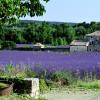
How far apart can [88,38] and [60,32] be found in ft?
45.7

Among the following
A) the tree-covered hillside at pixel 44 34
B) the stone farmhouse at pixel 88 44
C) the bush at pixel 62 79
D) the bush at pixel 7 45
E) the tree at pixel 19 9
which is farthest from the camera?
the tree-covered hillside at pixel 44 34

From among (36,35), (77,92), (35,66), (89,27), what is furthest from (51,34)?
(77,92)

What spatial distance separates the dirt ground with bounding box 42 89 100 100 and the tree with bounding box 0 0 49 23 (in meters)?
4.02

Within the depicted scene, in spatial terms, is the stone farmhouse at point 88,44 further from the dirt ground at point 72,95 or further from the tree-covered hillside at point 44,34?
Answer: the dirt ground at point 72,95

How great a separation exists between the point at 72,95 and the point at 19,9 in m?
5.64

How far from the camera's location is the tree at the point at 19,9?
38.8ft

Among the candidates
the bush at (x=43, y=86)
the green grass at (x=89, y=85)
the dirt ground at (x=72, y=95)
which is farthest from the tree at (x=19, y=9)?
the green grass at (x=89, y=85)

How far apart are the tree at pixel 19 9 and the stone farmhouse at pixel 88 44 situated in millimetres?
83828

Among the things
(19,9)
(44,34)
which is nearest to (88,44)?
(44,34)

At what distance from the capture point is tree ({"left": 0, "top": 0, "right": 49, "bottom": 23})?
11.8m

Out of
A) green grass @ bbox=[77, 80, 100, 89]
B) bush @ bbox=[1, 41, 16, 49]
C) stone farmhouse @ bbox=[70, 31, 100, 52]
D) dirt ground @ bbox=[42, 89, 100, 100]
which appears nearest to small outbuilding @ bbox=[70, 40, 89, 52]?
stone farmhouse @ bbox=[70, 31, 100, 52]

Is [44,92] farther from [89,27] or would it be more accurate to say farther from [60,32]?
[89,27]

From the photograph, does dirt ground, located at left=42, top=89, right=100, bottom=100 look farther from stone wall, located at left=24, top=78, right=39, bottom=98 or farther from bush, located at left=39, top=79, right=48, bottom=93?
stone wall, located at left=24, top=78, right=39, bottom=98

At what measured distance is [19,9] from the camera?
12828 mm
